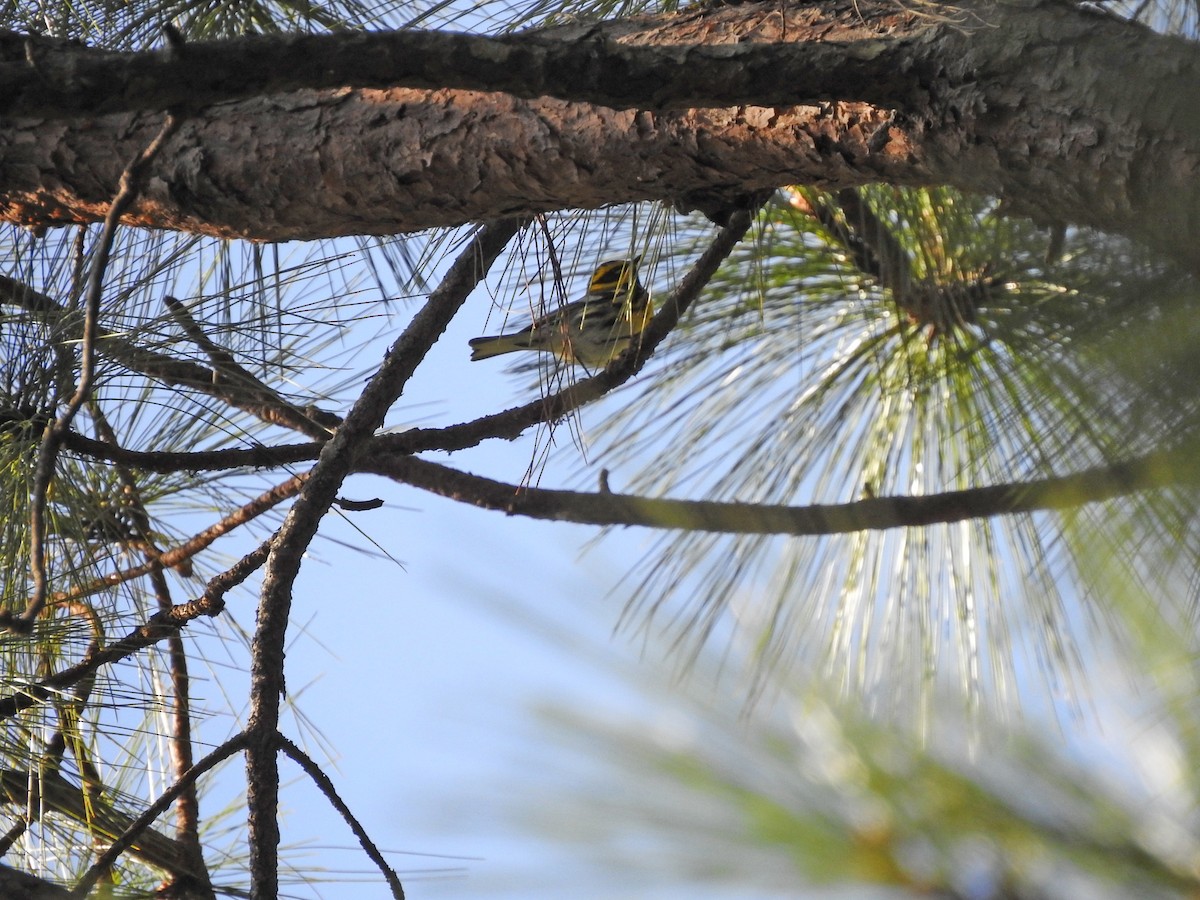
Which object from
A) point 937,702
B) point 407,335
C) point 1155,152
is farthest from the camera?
point 407,335

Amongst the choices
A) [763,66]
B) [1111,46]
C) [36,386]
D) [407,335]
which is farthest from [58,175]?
[1111,46]

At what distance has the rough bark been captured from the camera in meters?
0.79

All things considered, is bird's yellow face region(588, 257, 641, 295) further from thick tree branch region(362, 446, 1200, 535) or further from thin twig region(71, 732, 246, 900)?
thin twig region(71, 732, 246, 900)

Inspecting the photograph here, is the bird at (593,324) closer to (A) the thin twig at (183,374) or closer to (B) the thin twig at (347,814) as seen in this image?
(A) the thin twig at (183,374)

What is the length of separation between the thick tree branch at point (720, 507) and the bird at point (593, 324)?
0.70ft

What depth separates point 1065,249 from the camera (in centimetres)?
111

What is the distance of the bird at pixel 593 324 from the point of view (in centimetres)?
148

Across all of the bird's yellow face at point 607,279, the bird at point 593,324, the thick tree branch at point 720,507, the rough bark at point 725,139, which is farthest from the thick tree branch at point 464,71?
the bird's yellow face at point 607,279

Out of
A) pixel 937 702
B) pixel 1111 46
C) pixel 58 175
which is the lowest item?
pixel 937 702

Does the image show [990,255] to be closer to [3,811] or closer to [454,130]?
[454,130]

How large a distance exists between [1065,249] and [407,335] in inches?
28.4

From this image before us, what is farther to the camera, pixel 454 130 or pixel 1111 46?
pixel 454 130

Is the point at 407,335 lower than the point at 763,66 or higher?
higher

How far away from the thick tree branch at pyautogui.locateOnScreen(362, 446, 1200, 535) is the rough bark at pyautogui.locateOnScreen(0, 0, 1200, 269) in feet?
1.02
